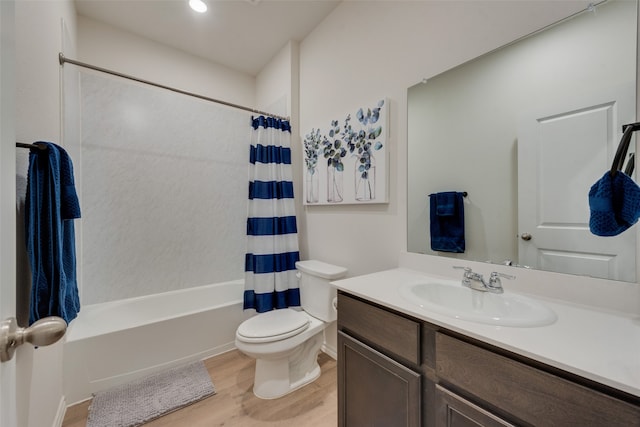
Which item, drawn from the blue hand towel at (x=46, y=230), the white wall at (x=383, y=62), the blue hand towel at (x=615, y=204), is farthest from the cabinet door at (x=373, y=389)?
the blue hand towel at (x=46, y=230)

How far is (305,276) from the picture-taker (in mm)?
1988

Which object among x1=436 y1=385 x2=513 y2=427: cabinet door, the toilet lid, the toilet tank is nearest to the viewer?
x1=436 y1=385 x2=513 y2=427: cabinet door

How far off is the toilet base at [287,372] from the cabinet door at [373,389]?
0.55 meters

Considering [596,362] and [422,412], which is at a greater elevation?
[596,362]

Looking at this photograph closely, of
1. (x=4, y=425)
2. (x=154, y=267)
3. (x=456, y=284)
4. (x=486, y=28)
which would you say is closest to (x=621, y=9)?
(x=486, y=28)

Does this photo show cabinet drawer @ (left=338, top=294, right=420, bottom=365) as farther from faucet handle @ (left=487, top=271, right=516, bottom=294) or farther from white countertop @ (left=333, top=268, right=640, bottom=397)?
faucet handle @ (left=487, top=271, right=516, bottom=294)

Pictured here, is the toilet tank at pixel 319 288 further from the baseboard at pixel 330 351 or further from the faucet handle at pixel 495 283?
the faucet handle at pixel 495 283

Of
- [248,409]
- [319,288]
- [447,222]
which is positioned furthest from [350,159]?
[248,409]

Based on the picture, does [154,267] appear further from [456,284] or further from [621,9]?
[621,9]

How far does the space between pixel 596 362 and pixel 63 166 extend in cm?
186

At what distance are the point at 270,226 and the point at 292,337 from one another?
88cm

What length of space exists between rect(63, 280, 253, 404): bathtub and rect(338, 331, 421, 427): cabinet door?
4.33 feet

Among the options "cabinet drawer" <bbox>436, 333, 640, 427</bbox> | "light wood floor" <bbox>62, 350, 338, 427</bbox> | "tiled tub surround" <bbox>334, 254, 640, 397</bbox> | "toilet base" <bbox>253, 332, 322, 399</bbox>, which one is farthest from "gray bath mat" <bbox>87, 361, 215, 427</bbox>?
"cabinet drawer" <bbox>436, 333, 640, 427</bbox>

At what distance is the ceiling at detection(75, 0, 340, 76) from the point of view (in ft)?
6.48
